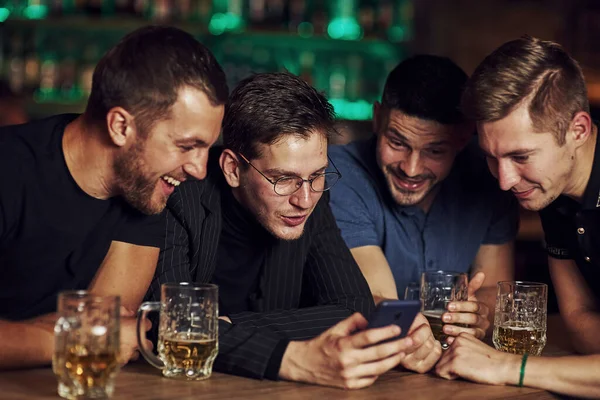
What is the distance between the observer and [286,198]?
7.70ft

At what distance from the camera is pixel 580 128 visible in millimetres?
2424

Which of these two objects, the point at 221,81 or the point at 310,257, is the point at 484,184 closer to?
the point at 310,257

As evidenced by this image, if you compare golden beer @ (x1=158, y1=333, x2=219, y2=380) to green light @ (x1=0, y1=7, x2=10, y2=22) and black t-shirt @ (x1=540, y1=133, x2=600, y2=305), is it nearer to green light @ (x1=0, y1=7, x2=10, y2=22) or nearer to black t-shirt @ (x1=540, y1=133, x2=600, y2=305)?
black t-shirt @ (x1=540, y1=133, x2=600, y2=305)

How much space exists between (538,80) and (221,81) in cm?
87

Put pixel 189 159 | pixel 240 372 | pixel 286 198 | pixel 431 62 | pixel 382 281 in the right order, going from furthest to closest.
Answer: pixel 431 62
pixel 382 281
pixel 286 198
pixel 189 159
pixel 240 372

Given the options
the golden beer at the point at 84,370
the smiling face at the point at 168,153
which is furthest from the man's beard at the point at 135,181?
the golden beer at the point at 84,370

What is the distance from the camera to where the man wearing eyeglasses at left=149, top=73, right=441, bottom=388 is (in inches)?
75.4

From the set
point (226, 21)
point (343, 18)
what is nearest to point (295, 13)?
point (343, 18)

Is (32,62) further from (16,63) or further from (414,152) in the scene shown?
(414,152)

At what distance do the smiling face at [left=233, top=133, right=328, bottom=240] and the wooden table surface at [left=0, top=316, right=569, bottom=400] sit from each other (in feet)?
1.75

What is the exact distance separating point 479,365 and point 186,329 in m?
0.65

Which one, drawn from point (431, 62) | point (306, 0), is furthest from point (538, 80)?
point (306, 0)

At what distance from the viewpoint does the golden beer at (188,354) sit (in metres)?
1.83

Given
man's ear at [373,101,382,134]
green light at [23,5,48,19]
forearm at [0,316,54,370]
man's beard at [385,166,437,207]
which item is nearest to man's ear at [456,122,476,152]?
man's beard at [385,166,437,207]
